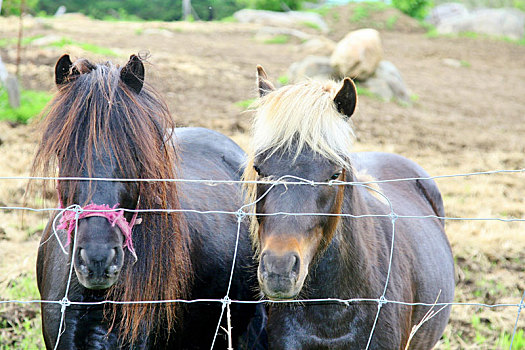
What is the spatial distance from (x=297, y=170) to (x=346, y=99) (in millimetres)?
439

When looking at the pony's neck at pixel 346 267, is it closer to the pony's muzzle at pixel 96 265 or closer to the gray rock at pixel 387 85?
the pony's muzzle at pixel 96 265

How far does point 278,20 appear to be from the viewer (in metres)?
24.1

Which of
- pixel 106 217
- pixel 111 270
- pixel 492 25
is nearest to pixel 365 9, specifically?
pixel 492 25

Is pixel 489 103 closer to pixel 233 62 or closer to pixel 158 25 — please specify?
pixel 233 62

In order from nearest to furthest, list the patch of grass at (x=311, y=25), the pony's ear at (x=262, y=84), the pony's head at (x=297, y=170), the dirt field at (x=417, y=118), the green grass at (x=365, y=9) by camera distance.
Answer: the pony's head at (x=297, y=170), the pony's ear at (x=262, y=84), the dirt field at (x=417, y=118), the patch of grass at (x=311, y=25), the green grass at (x=365, y=9)

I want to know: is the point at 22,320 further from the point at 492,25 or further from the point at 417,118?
the point at 492,25

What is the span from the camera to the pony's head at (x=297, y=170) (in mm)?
2232

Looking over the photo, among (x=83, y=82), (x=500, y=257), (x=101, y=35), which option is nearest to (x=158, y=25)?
(x=101, y=35)

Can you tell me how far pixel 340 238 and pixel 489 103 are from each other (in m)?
11.7

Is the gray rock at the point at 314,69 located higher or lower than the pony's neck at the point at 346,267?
lower

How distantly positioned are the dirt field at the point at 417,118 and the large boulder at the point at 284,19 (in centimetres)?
128

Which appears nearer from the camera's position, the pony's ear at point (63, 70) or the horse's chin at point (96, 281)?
the horse's chin at point (96, 281)

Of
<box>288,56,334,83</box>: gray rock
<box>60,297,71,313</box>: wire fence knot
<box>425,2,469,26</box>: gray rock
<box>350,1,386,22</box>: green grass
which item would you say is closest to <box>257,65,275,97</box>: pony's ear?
<box>60,297,71,313</box>: wire fence knot

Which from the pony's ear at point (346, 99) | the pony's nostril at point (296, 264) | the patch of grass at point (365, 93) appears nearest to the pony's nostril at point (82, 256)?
the pony's nostril at point (296, 264)
